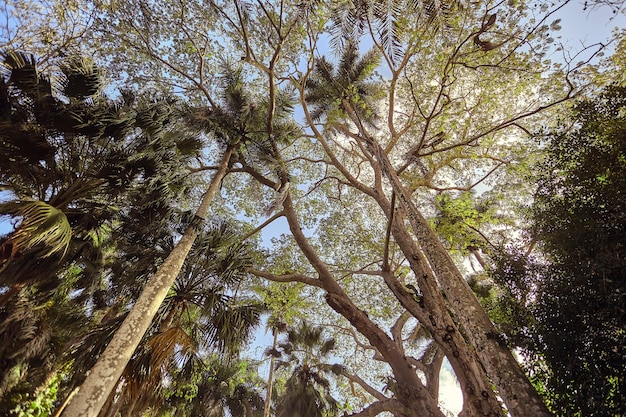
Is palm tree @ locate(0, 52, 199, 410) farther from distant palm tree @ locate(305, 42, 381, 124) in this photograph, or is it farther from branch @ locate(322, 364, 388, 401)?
branch @ locate(322, 364, 388, 401)

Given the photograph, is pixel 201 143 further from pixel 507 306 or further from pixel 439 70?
pixel 507 306

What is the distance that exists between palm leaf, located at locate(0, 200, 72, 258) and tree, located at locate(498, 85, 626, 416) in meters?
7.10

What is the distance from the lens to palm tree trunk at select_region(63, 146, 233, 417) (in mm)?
3350

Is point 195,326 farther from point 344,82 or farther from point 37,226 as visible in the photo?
point 344,82

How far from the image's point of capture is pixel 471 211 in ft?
28.2

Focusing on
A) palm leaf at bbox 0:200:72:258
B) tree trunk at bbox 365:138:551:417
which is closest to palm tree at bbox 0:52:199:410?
palm leaf at bbox 0:200:72:258

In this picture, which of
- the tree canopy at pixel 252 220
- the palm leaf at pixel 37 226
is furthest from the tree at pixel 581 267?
the palm leaf at pixel 37 226

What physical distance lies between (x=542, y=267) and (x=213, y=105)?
8.91m

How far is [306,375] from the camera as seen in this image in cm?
1159

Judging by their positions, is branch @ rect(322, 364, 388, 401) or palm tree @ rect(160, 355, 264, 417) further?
palm tree @ rect(160, 355, 264, 417)

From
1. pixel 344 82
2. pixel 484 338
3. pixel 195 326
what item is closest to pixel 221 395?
pixel 195 326

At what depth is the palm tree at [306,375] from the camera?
10.7 m

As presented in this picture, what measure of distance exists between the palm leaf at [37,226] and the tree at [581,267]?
710 cm

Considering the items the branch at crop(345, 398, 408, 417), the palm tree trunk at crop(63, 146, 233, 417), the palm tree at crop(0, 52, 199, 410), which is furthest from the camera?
the branch at crop(345, 398, 408, 417)
